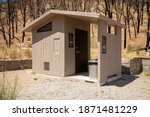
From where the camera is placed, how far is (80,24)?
12.9 metres

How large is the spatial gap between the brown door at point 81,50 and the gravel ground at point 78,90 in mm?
1985

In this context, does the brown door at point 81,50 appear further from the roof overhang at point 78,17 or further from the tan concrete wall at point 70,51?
the roof overhang at point 78,17

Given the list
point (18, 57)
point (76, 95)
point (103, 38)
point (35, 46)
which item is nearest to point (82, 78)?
point (103, 38)

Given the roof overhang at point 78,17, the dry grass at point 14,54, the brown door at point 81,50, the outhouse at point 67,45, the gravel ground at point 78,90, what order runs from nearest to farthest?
the gravel ground at point 78,90, the roof overhang at point 78,17, the outhouse at point 67,45, the brown door at point 81,50, the dry grass at point 14,54

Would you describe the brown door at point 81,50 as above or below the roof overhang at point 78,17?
below

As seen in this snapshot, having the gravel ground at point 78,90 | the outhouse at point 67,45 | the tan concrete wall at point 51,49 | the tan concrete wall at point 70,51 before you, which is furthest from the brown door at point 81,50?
the gravel ground at point 78,90

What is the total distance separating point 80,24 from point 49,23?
1630 mm

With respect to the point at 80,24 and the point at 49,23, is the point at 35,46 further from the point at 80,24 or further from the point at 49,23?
the point at 80,24

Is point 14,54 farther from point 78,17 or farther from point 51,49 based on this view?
point 78,17

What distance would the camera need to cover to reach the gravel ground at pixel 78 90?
828 centimetres

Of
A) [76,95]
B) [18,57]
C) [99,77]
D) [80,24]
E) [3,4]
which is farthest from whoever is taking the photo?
[3,4]

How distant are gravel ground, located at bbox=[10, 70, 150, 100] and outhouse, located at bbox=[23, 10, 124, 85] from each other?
2.39 ft

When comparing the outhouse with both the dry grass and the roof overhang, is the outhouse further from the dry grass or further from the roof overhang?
the dry grass

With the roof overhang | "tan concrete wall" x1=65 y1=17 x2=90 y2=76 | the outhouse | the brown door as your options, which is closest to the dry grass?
the roof overhang
